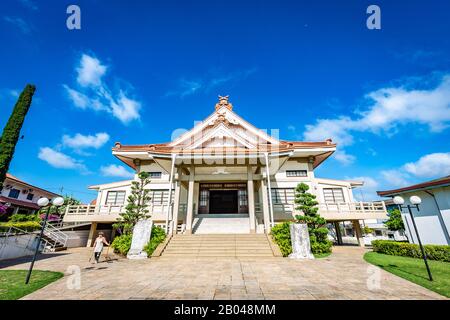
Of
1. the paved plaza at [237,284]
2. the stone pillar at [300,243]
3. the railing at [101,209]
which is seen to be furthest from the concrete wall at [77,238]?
the stone pillar at [300,243]

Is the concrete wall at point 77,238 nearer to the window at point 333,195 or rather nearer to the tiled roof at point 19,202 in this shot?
the tiled roof at point 19,202

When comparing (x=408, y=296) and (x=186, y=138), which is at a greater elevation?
(x=186, y=138)

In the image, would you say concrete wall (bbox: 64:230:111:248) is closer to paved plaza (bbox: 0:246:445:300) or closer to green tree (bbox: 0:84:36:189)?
green tree (bbox: 0:84:36:189)

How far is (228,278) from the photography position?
20.0 ft

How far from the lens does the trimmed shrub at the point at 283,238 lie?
1023 centimetres

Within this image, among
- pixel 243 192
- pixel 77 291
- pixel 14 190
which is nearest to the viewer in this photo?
pixel 77 291

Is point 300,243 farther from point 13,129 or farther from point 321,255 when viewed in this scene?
point 13,129

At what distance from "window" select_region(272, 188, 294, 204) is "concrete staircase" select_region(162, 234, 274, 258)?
6.08m

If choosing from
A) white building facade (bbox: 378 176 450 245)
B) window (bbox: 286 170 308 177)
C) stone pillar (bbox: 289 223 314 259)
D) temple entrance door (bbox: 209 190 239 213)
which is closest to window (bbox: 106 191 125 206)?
temple entrance door (bbox: 209 190 239 213)

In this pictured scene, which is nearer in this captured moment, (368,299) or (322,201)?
(368,299)
